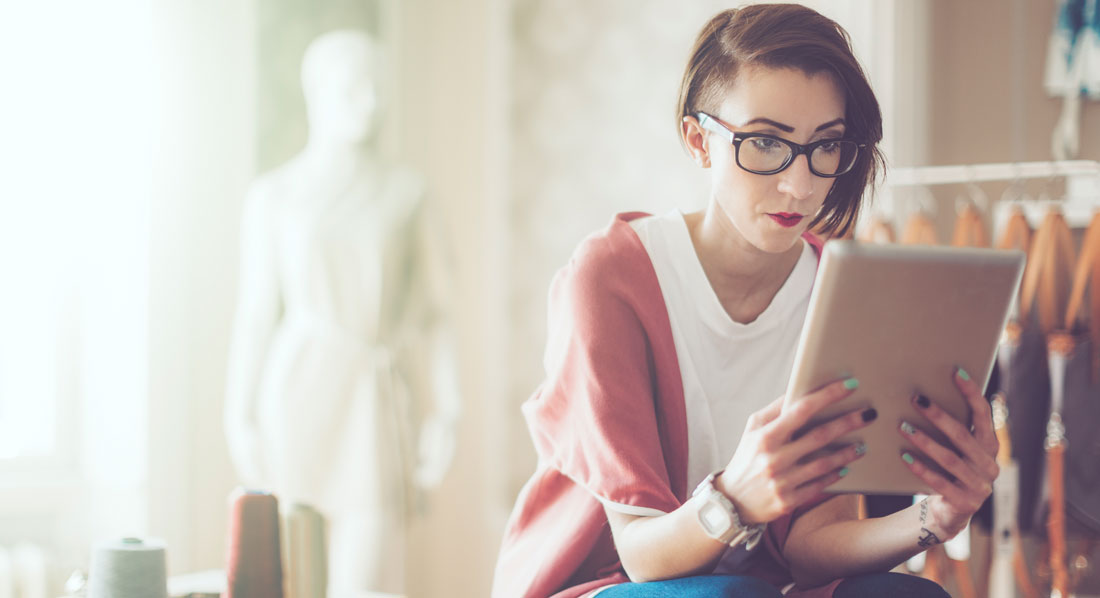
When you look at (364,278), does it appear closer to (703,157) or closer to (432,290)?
(432,290)

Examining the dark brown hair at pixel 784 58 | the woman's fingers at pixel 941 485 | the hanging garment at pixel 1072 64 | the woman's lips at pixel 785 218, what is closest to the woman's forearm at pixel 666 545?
the woman's fingers at pixel 941 485

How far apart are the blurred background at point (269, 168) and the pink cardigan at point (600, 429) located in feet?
4.20

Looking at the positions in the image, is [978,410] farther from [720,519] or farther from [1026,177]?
[1026,177]

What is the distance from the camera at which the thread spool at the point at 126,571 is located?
1.29 meters

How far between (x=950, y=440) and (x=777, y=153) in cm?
34

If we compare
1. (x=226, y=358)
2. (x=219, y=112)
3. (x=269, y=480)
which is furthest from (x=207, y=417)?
(x=219, y=112)

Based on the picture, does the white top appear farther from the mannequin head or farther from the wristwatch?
the mannequin head

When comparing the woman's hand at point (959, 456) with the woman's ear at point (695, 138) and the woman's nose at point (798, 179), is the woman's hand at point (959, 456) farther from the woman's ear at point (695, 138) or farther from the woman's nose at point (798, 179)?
the woman's ear at point (695, 138)

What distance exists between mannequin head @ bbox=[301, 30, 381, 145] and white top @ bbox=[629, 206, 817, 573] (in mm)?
1261

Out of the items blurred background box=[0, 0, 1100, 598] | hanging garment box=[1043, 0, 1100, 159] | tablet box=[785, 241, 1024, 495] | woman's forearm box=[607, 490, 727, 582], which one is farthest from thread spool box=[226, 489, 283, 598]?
hanging garment box=[1043, 0, 1100, 159]

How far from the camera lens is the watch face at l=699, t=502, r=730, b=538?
984 millimetres

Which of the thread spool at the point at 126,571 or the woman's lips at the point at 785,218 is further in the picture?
the thread spool at the point at 126,571

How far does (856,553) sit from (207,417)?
181 centimetres

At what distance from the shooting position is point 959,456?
1.03 meters
